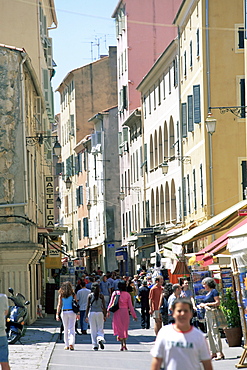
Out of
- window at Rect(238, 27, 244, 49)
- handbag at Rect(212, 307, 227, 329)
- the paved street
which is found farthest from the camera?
window at Rect(238, 27, 244, 49)

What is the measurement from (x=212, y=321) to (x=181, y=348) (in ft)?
33.3

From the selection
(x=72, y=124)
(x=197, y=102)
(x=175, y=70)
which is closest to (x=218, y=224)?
(x=197, y=102)

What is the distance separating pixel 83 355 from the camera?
19.9 meters

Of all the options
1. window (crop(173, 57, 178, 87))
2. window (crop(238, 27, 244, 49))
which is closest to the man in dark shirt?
window (crop(238, 27, 244, 49))

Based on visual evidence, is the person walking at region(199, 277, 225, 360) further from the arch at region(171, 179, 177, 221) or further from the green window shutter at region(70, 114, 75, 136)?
the green window shutter at region(70, 114, 75, 136)

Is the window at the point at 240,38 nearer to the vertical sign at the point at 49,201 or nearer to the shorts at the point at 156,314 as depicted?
A: the vertical sign at the point at 49,201

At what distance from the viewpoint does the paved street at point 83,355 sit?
676 inches

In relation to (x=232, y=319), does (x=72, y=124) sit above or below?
above

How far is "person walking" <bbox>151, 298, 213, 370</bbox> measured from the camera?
8.18 meters

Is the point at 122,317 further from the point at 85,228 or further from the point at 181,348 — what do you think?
the point at 85,228

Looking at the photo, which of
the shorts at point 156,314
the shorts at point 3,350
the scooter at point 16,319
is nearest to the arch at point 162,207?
the scooter at point 16,319

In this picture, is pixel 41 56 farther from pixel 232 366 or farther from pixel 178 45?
pixel 232 366

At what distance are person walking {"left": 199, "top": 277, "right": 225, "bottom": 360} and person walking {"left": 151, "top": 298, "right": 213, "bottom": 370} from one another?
376 inches

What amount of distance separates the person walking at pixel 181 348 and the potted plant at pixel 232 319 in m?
10.9
